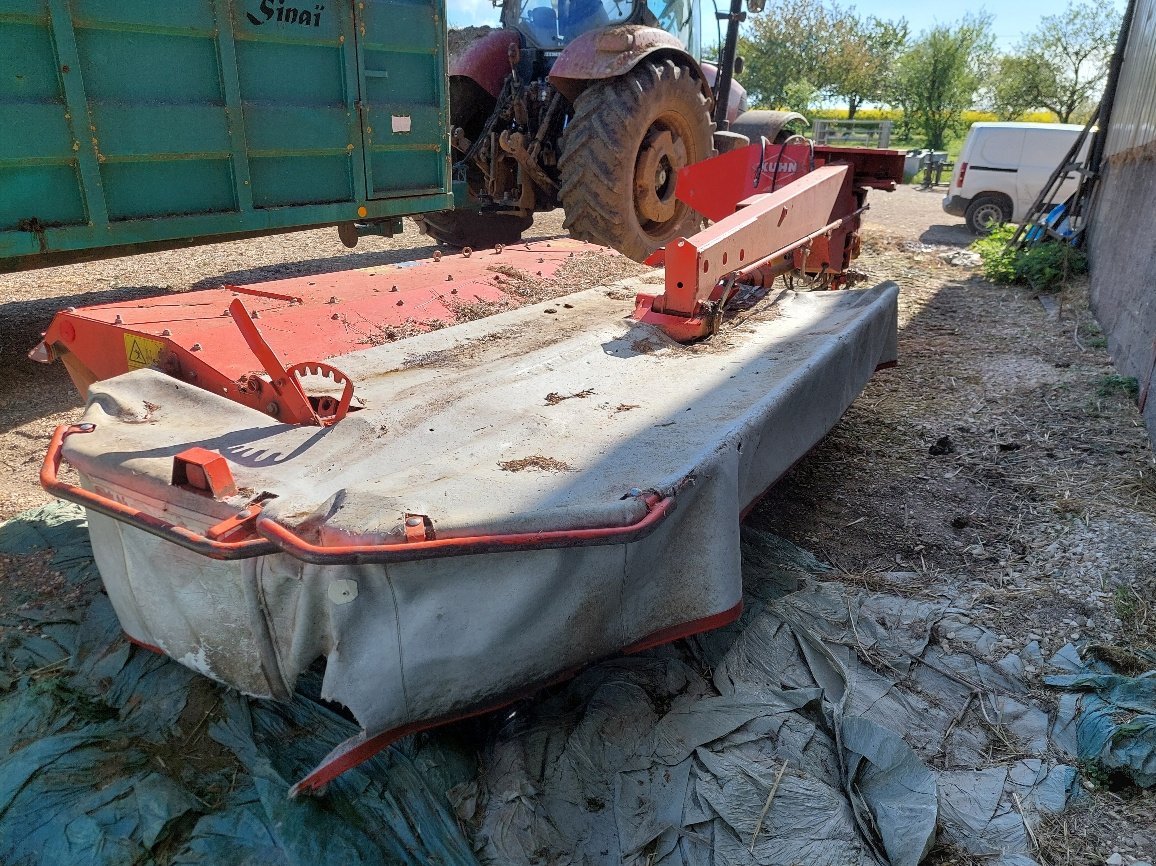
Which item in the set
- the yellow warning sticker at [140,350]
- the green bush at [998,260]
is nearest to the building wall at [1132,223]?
the green bush at [998,260]

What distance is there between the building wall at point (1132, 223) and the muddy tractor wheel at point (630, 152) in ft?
9.66

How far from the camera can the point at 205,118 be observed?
13.6 feet

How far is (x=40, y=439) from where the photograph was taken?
12.0 ft

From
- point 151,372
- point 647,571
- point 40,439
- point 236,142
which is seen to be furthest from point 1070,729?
point 236,142

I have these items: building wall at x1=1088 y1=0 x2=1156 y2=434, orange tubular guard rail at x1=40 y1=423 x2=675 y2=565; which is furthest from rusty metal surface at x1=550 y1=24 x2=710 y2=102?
orange tubular guard rail at x1=40 y1=423 x2=675 y2=565

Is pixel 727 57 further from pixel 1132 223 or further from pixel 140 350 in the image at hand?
pixel 140 350

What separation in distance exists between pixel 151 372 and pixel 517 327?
→ 4.82 feet

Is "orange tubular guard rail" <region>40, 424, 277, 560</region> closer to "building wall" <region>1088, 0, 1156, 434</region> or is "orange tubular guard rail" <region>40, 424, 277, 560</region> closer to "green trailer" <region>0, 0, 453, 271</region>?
"green trailer" <region>0, 0, 453, 271</region>

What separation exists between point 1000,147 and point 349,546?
39.4 feet

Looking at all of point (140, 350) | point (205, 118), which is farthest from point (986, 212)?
point (140, 350)

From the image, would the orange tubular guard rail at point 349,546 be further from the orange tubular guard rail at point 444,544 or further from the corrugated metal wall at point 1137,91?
the corrugated metal wall at point 1137,91

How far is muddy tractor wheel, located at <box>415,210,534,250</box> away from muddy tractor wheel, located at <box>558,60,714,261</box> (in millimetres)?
1763

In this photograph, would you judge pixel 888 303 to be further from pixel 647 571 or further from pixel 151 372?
pixel 151 372

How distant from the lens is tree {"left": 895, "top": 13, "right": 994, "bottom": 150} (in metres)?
34.0
